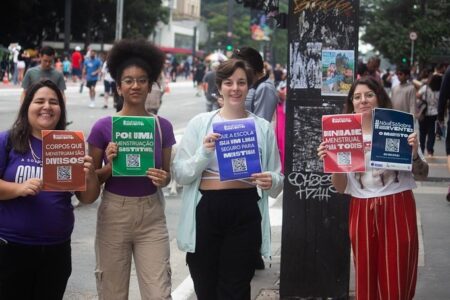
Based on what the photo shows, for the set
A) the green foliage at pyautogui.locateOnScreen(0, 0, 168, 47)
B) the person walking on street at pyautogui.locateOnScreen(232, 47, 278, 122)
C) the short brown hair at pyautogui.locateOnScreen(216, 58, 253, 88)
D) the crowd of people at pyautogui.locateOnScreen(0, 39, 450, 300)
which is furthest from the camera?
the green foliage at pyautogui.locateOnScreen(0, 0, 168, 47)

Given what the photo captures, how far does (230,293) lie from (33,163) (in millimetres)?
1386

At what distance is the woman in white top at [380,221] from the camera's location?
185 inches

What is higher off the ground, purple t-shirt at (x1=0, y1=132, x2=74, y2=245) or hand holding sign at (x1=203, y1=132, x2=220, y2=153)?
hand holding sign at (x1=203, y1=132, x2=220, y2=153)

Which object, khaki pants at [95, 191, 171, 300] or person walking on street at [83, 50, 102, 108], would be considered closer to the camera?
khaki pants at [95, 191, 171, 300]

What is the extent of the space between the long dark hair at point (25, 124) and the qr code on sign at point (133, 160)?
1.39 feet

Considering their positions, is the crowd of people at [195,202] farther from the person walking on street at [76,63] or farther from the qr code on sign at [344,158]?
the person walking on street at [76,63]

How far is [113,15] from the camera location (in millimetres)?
65000

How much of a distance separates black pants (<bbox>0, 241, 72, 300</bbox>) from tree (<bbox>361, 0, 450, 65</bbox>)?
7.43 metres

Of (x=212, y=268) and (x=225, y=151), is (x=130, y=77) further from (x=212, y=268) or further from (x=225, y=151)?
(x=212, y=268)

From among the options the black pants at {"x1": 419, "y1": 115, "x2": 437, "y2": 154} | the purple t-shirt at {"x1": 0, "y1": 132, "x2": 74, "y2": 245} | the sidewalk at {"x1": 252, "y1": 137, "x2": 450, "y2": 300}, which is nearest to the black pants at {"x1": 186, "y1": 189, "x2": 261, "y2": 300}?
the purple t-shirt at {"x1": 0, "y1": 132, "x2": 74, "y2": 245}

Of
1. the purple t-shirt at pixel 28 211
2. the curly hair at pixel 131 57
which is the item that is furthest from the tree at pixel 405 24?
the purple t-shirt at pixel 28 211

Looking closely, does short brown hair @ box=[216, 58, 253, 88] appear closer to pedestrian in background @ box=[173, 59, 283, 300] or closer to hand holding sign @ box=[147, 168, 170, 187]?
pedestrian in background @ box=[173, 59, 283, 300]

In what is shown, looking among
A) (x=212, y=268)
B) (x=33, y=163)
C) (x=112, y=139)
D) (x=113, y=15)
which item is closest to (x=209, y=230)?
(x=212, y=268)

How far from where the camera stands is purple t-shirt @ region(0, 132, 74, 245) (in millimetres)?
4266
